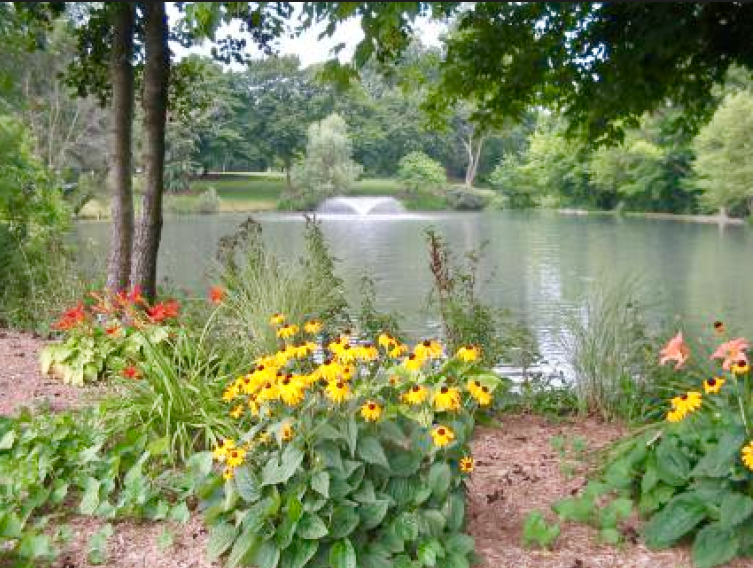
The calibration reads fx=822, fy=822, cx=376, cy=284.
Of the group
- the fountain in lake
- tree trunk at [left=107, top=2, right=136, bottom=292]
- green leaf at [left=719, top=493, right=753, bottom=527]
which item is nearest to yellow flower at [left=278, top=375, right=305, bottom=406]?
green leaf at [left=719, top=493, right=753, bottom=527]

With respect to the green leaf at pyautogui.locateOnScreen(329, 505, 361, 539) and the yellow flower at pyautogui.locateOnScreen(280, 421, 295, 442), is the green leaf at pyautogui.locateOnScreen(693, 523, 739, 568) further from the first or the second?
the yellow flower at pyautogui.locateOnScreen(280, 421, 295, 442)

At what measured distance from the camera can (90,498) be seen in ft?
8.17

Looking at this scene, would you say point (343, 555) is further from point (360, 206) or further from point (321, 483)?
point (360, 206)

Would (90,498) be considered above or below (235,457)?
below

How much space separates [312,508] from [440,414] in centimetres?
56

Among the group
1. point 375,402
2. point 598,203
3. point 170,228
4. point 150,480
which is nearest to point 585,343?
point 375,402

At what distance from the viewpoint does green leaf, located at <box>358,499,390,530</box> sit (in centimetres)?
214

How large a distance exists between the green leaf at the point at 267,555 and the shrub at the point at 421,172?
117 feet

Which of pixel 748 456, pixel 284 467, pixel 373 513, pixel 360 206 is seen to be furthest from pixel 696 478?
pixel 360 206

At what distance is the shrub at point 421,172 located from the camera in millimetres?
37719

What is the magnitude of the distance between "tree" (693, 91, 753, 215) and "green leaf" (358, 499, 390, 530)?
91.4 feet

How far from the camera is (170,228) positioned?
23.6 m

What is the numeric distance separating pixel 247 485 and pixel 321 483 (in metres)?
0.23

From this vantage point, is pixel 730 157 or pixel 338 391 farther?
pixel 730 157
